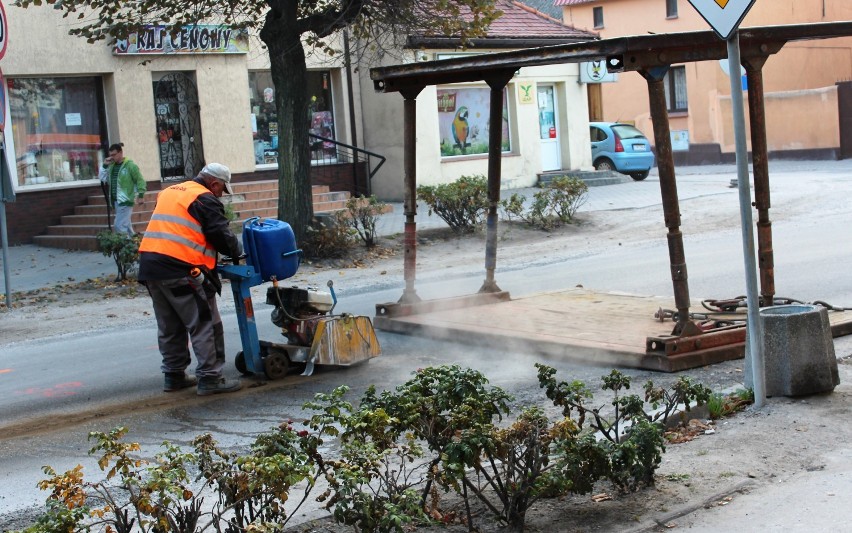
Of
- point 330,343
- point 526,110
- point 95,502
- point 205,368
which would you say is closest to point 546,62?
point 330,343

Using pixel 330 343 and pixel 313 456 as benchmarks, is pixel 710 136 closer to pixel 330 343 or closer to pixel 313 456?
pixel 330 343

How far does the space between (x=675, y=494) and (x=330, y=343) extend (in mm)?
3639

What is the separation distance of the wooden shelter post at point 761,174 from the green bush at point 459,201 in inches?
392

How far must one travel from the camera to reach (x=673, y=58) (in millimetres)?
7613

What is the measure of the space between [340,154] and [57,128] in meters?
6.84

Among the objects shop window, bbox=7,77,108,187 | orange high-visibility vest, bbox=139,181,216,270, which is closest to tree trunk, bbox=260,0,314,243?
shop window, bbox=7,77,108,187

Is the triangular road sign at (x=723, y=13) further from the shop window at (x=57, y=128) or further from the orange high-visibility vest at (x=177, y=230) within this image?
the shop window at (x=57, y=128)

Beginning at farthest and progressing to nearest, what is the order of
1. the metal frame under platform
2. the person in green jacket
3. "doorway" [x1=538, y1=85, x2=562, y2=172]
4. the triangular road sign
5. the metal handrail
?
"doorway" [x1=538, y1=85, x2=562, y2=172]
the metal handrail
the person in green jacket
the metal frame under platform
the triangular road sign

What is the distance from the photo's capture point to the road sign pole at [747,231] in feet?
21.3

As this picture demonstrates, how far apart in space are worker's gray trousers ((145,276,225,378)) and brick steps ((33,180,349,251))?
11.0 metres

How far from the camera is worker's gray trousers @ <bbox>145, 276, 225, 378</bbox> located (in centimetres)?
789

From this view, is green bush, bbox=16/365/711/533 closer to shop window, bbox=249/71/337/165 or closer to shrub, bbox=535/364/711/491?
shrub, bbox=535/364/711/491

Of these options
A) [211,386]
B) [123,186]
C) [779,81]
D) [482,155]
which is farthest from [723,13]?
[779,81]

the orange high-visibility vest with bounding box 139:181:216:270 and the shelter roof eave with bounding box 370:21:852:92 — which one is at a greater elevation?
the shelter roof eave with bounding box 370:21:852:92
